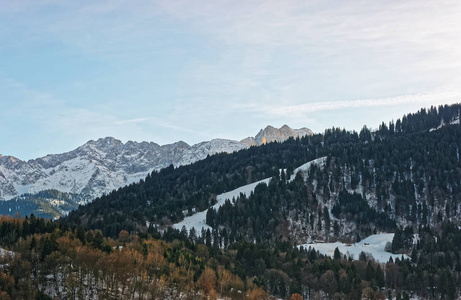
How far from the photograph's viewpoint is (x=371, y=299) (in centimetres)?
16662

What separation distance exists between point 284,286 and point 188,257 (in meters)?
37.1

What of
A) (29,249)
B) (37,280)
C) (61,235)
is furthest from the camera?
(61,235)

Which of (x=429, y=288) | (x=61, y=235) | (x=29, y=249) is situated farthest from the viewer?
(x=429, y=288)

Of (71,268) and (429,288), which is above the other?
(71,268)

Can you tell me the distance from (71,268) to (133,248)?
40.3m

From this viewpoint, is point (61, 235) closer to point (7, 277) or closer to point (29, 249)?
point (29, 249)

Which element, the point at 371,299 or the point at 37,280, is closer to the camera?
the point at 37,280

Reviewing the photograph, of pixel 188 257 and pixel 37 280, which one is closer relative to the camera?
pixel 37 280

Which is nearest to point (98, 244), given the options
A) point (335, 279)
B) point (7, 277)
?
point (7, 277)

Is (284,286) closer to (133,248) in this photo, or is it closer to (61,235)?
(133,248)

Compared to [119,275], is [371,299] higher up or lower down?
lower down

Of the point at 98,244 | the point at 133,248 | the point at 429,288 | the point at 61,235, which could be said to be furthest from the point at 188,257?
the point at 429,288

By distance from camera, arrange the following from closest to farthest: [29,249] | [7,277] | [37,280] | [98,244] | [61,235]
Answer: [7,277] → [37,280] → [29,249] → [98,244] → [61,235]

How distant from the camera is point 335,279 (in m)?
182
